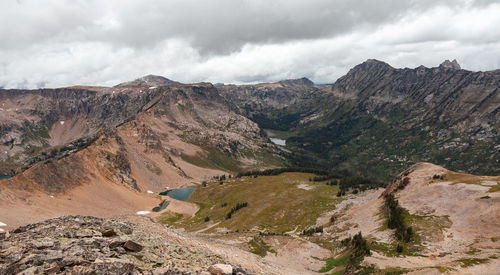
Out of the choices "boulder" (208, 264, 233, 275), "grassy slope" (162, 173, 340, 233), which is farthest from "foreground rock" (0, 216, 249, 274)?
"grassy slope" (162, 173, 340, 233)

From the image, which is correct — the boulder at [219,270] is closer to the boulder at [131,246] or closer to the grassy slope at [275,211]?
the boulder at [131,246]

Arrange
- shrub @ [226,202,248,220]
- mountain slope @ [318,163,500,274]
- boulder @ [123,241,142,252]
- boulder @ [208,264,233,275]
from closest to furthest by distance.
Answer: boulder @ [208,264,233,275]
boulder @ [123,241,142,252]
mountain slope @ [318,163,500,274]
shrub @ [226,202,248,220]

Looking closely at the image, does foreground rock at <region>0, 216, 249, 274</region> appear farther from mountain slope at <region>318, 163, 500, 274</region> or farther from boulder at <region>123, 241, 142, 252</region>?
mountain slope at <region>318, 163, 500, 274</region>

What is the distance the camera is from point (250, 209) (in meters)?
163

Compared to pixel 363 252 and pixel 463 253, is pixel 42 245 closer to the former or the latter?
pixel 363 252

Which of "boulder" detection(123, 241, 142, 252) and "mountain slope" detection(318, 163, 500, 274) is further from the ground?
"boulder" detection(123, 241, 142, 252)

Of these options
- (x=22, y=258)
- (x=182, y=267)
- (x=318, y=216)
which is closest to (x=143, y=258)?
(x=182, y=267)

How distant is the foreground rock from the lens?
2245cm

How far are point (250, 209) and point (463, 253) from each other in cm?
11938

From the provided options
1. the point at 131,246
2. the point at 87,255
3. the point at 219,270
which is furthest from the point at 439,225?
the point at 87,255

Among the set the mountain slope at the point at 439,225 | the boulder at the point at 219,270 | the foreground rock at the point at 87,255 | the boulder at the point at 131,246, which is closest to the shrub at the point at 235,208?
the mountain slope at the point at 439,225

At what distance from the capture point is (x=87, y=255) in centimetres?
2445

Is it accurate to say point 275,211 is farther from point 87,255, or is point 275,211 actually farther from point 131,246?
point 87,255

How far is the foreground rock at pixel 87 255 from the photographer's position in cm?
2245
